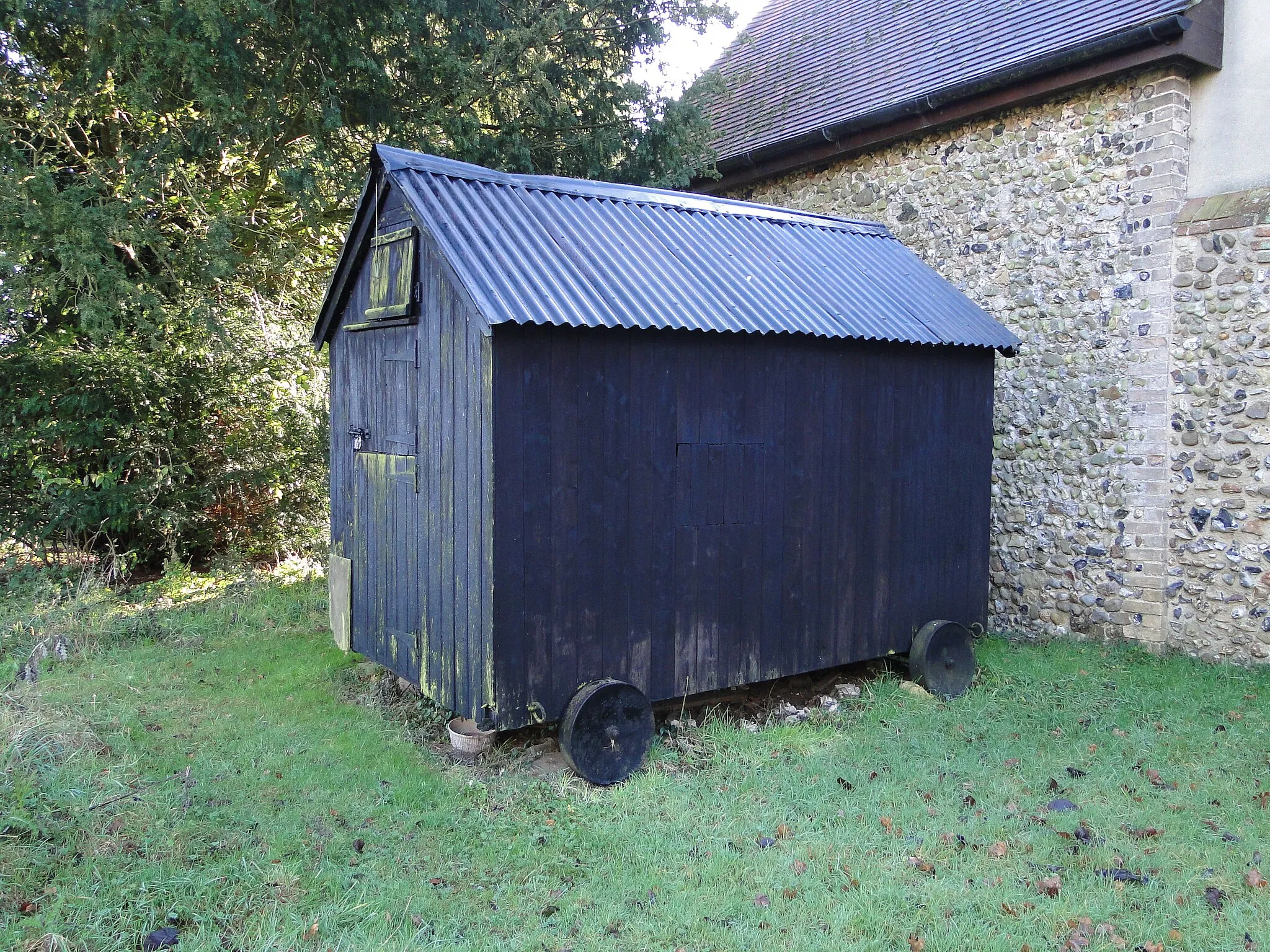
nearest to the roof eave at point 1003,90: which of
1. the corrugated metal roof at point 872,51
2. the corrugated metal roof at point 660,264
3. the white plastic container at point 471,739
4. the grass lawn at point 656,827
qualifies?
the corrugated metal roof at point 872,51

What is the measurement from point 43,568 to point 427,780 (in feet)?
23.4

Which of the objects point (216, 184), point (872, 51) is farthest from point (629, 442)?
point (872, 51)

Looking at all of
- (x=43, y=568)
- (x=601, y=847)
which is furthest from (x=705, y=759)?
(x=43, y=568)

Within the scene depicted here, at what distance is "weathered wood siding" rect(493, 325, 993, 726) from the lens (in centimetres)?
532

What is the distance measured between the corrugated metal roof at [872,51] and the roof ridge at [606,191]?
2449 millimetres

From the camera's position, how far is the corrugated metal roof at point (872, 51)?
28.7 feet

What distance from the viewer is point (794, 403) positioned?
6445 millimetres

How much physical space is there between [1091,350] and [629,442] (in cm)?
530

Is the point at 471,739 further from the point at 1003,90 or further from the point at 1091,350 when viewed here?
the point at 1003,90

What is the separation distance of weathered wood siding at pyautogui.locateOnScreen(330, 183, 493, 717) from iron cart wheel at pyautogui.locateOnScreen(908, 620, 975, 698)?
3.69m

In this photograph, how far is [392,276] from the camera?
6164mm

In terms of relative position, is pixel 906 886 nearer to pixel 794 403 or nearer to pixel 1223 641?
pixel 794 403

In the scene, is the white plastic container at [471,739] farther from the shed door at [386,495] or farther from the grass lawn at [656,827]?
the shed door at [386,495]

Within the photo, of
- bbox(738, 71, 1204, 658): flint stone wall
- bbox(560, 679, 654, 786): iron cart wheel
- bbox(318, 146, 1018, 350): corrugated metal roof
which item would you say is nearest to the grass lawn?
bbox(560, 679, 654, 786): iron cart wheel
